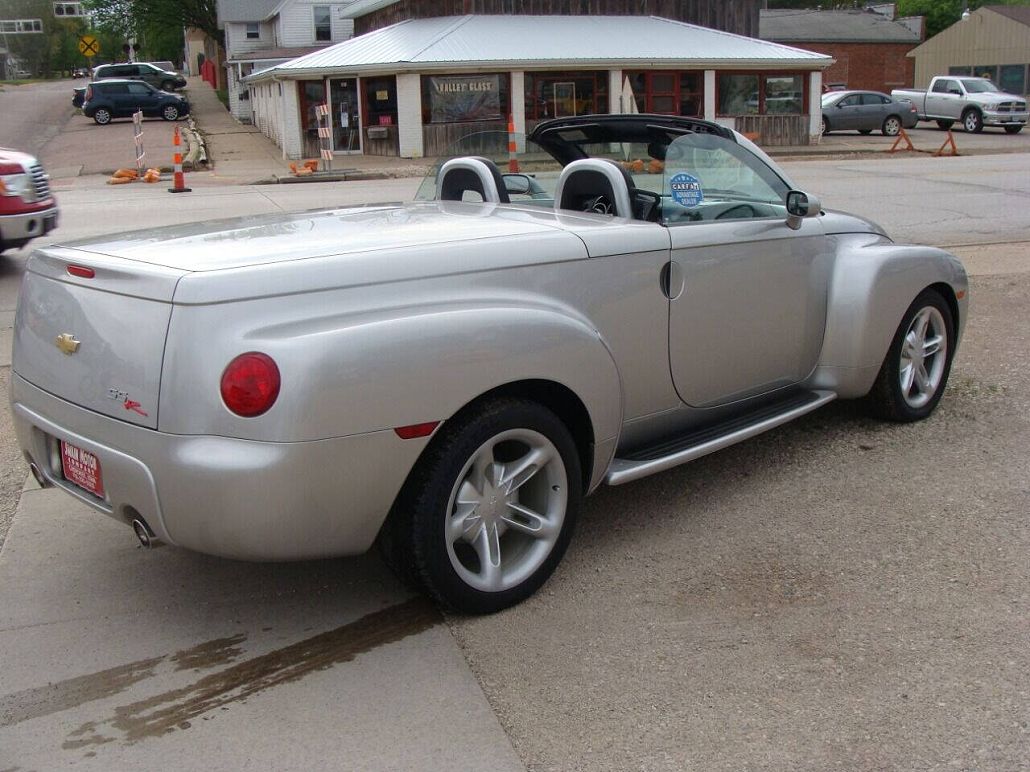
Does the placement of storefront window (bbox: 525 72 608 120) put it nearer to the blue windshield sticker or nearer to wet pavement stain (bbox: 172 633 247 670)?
the blue windshield sticker

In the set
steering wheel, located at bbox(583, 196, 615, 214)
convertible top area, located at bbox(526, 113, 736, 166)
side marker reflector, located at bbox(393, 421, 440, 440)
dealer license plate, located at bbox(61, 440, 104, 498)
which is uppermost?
convertible top area, located at bbox(526, 113, 736, 166)

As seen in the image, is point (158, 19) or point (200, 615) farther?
point (158, 19)

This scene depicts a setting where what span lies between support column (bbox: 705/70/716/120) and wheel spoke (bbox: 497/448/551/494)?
29.2m

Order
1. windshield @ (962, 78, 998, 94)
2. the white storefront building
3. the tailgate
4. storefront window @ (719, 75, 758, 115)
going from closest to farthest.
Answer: the tailgate
the white storefront building
storefront window @ (719, 75, 758, 115)
windshield @ (962, 78, 998, 94)

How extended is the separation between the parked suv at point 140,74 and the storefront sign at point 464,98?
25037mm

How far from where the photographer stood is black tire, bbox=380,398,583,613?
336 centimetres

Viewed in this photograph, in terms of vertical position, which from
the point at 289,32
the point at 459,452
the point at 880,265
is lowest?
the point at 459,452

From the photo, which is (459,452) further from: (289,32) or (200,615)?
(289,32)

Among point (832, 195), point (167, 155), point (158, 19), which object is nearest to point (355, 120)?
point (167, 155)

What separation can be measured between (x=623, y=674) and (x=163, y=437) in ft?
4.91

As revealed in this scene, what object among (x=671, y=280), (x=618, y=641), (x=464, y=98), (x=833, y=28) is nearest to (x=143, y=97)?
(x=464, y=98)

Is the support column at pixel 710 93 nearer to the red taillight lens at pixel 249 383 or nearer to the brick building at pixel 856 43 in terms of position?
the brick building at pixel 856 43

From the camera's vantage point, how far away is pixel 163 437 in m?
3.08


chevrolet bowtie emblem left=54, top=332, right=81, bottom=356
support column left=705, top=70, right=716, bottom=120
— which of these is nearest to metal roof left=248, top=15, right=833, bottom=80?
support column left=705, top=70, right=716, bottom=120
